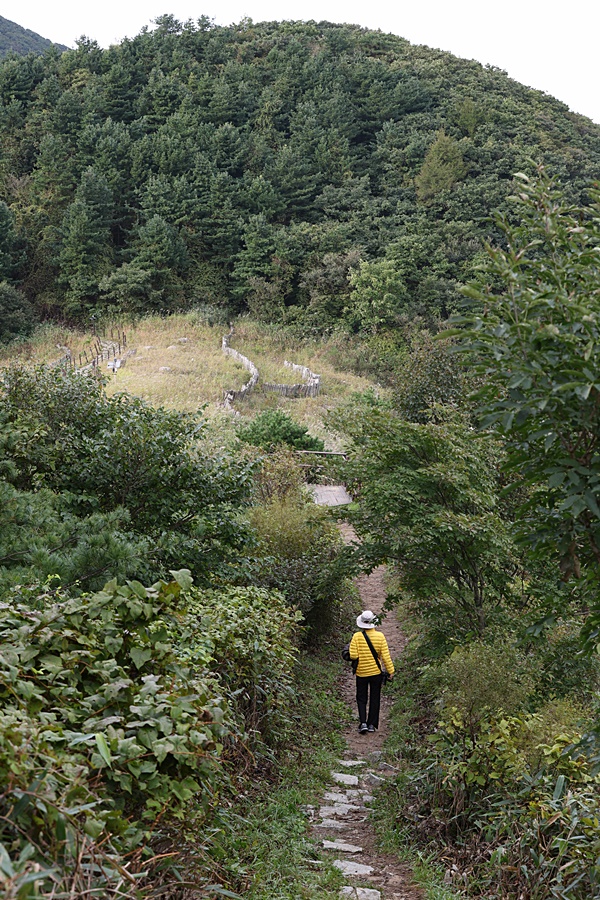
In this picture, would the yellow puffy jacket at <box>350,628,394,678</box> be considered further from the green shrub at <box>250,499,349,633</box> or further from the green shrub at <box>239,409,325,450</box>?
the green shrub at <box>239,409,325,450</box>

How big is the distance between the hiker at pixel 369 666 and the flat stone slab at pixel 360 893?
137 inches

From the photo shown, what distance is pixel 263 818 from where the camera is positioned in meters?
4.98

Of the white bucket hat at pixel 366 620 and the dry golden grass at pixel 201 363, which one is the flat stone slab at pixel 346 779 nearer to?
the white bucket hat at pixel 366 620

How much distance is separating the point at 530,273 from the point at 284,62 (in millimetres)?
61753

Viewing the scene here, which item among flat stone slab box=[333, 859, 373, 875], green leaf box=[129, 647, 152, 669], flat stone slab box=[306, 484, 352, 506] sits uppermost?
green leaf box=[129, 647, 152, 669]

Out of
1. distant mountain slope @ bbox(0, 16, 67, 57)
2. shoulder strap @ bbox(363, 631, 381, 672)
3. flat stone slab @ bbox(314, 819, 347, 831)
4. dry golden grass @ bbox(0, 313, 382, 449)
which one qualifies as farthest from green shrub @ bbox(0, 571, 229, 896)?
distant mountain slope @ bbox(0, 16, 67, 57)

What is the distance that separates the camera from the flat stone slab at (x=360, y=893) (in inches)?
161

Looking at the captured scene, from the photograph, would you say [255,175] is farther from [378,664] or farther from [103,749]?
[103,749]

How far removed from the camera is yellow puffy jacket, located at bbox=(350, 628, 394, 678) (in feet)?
25.5

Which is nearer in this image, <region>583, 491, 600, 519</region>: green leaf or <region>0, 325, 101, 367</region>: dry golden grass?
<region>583, 491, 600, 519</region>: green leaf

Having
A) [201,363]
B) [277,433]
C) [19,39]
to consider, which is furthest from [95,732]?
[19,39]

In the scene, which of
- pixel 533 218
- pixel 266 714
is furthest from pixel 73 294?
pixel 533 218

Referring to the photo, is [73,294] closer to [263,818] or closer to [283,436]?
[283,436]

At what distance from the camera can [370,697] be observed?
7844mm
